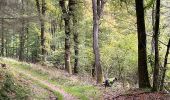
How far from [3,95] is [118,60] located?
17197mm

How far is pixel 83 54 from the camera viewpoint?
35.0 m

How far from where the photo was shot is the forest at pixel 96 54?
15.4 meters

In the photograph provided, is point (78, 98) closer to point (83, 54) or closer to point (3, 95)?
point (3, 95)

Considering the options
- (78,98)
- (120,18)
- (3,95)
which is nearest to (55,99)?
(78,98)

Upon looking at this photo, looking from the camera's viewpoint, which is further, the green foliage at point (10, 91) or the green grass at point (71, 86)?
the green grass at point (71, 86)

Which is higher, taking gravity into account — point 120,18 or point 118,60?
point 120,18

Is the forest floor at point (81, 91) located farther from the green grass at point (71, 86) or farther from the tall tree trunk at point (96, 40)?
the tall tree trunk at point (96, 40)

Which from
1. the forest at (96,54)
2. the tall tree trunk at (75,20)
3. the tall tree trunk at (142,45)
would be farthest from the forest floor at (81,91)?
the tall tree trunk at (75,20)

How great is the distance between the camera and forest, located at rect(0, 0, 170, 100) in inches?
606

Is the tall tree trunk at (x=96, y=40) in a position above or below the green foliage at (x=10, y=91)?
above

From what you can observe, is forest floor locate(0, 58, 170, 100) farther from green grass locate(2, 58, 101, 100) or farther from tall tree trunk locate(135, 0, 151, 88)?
tall tree trunk locate(135, 0, 151, 88)

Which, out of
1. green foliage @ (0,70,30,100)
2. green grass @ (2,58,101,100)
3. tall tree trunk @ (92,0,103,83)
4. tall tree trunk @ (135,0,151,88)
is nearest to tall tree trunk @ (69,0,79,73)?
green grass @ (2,58,101,100)

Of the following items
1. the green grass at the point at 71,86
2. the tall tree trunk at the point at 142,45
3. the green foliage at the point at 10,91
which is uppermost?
the tall tree trunk at the point at 142,45

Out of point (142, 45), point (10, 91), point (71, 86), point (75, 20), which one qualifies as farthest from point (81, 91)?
point (75, 20)
